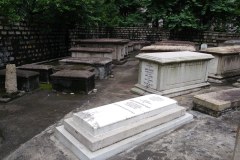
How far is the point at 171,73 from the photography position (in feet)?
19.1

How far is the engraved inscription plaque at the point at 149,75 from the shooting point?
5797 millimetres

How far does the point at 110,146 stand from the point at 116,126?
30 cm

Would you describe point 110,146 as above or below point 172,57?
below

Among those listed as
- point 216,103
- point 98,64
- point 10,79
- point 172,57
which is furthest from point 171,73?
point 10,79

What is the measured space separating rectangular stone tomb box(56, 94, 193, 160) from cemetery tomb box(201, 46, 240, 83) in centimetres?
397

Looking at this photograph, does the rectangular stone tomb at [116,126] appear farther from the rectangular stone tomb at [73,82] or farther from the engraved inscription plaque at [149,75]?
the rectangular stone tomb at [73,82]

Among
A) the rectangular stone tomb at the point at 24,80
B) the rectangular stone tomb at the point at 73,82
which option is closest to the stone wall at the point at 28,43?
the rectangular stone tomb at the point at 24,80

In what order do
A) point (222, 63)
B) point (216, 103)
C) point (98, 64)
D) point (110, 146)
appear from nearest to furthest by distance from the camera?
point (110, 146) < point (216, 103) < point (222, 63) < point (98, 64)

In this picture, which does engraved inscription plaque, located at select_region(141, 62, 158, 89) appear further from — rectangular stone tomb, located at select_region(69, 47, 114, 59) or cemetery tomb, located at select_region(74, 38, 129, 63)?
cemetery tomb, located at select_region(74, 38, 129, 63)

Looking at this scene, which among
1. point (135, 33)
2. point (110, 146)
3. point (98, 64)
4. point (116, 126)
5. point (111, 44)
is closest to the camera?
point (110, 146)

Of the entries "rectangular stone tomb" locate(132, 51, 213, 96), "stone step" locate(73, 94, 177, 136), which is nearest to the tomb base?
"rectangular stone tomb" locate(132, 51, 213, 96)

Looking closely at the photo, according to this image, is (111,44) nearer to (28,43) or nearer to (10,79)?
(28,43)

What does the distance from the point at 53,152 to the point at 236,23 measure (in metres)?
15.1

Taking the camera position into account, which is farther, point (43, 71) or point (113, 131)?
point (43, 71)
